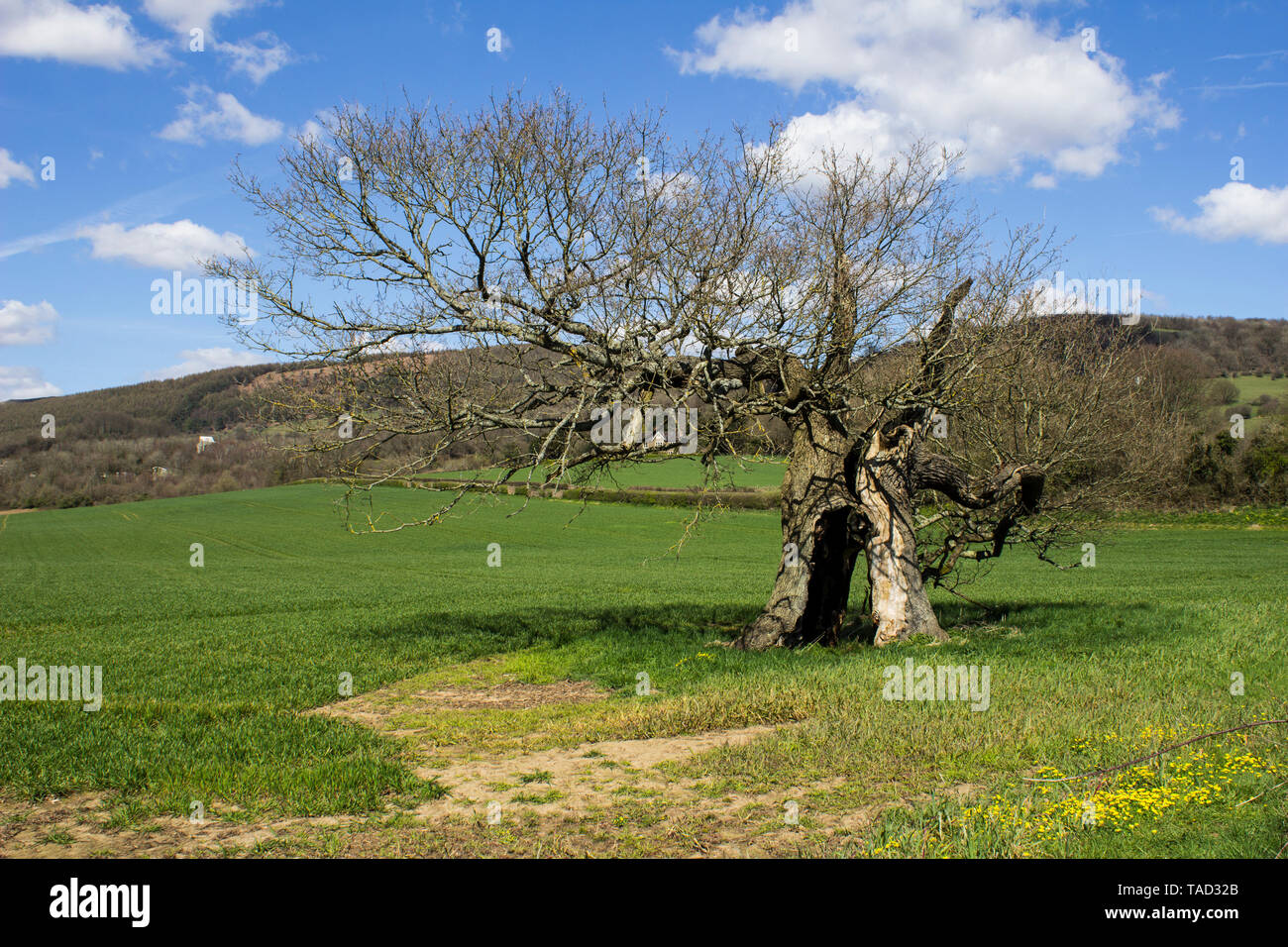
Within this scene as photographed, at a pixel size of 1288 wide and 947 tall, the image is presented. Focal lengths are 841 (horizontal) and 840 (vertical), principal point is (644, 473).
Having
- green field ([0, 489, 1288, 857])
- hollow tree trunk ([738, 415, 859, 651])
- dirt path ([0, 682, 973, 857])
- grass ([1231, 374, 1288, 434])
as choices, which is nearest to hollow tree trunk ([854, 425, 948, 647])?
hollow tree trunk ([738, 415, 859, 651])

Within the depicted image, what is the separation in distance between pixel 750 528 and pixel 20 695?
44253 mm

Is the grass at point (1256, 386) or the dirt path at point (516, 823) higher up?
the grass at point (1256, 386)

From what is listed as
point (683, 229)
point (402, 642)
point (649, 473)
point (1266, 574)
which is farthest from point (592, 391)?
point (649, 473)

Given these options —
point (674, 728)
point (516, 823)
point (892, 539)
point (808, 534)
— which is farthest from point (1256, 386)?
point (516, 823)

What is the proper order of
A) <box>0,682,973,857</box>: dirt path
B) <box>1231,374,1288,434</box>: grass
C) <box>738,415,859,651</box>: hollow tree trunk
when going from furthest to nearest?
<box>1231,374,1288,434</box>: grass → <box>738,415,859,651</box>: hollow tree trunk → <box>0,682,973,857</box>: dirt path

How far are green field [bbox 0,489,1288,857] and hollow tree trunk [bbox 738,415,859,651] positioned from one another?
0.84 m

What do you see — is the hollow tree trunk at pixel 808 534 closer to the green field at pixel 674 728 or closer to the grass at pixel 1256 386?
the green field at pixel 674 728

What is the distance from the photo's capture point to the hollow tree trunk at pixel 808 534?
12891 mm

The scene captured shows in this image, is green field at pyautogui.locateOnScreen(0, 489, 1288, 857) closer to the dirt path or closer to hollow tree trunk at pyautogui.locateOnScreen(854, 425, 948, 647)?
the dirt path

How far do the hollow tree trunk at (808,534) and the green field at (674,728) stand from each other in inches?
33.0

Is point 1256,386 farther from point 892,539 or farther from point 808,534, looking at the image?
point 808,534

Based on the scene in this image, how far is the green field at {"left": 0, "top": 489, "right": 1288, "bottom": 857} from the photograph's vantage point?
5.88 meters

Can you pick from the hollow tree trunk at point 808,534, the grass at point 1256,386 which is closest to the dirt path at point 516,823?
the hollow tree trunk at point 808,534
